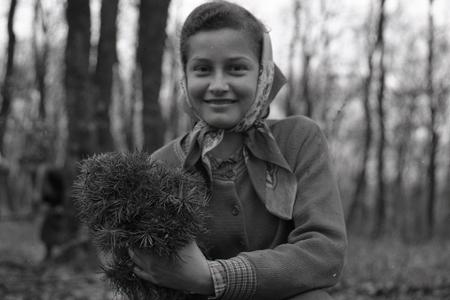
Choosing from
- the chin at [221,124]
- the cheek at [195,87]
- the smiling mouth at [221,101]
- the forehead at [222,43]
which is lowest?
the chin at [221,124]

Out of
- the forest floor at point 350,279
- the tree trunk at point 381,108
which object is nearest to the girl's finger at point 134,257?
the forest floor at point 350,279

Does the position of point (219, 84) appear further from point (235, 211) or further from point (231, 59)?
point (235, 211)

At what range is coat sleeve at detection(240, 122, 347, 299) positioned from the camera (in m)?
1.96

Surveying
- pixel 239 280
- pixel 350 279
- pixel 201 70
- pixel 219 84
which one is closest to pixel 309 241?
pixel 239 280

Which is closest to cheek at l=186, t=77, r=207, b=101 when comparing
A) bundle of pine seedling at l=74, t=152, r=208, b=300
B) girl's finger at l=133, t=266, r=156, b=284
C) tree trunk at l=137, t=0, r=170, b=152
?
bundle of pine seedling at l=74, t=152, r=208, b=300

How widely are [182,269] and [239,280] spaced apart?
0.72ft

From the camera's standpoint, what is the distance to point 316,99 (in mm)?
25312

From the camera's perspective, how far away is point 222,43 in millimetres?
2174

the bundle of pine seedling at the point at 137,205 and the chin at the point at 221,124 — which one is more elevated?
the chin at the point at 221,124

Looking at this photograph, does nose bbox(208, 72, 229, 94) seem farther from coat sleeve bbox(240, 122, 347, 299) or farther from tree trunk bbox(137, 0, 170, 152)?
tree trunk bbox(137, 0, 170, 152)

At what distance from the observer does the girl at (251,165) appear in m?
2.02

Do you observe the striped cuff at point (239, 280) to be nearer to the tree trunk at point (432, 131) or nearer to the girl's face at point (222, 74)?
the girl's face at point (222, 74)

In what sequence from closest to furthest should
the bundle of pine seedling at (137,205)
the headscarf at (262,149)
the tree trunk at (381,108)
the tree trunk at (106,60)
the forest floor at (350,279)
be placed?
the bundle of pine seedling at (137,205)
the headscarf at (262,149)
the forest floor at (350,279)
the tree trunk at (106,60)
the tree trunk at (381,108)

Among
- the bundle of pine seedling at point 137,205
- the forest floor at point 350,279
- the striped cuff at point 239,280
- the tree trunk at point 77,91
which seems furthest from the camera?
the tree trunk at point 77,91
